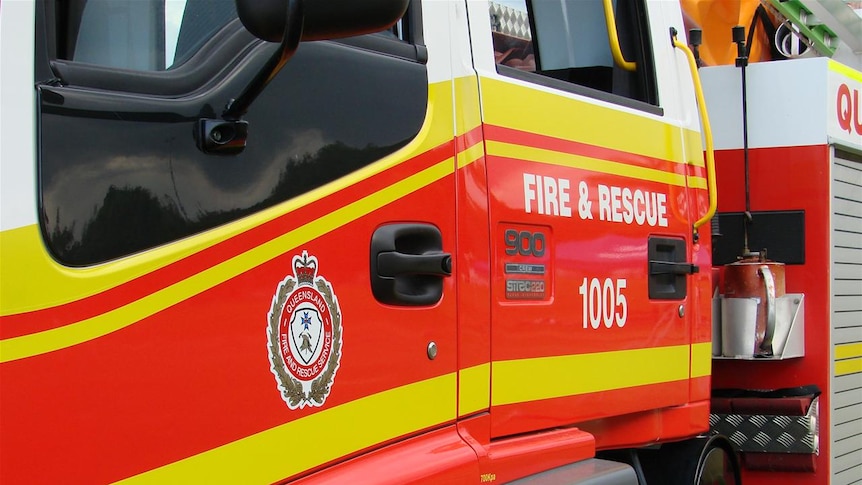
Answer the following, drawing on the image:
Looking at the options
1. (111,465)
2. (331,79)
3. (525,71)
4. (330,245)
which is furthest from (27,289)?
(525,71)

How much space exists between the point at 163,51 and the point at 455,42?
2.75ft

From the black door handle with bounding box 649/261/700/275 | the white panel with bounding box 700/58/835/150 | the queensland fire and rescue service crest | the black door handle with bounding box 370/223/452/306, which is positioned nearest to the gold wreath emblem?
the queensland fire and rescue service crest

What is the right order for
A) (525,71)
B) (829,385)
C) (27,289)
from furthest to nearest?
(829,385) → (525,71) → (27,289)

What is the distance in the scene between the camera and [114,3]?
1852mm

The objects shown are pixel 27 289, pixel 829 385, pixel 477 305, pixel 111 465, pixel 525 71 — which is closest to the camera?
pixel 27 289

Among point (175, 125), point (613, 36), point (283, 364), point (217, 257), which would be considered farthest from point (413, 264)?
point (613, 36)

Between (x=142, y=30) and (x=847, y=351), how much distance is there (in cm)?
335

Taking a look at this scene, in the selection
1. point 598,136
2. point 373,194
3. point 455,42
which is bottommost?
point 373,194

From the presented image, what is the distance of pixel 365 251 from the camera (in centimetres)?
219

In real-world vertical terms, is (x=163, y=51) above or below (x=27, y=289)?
above

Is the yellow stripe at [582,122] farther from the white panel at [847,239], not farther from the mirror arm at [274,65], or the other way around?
the white panel at [847,239]

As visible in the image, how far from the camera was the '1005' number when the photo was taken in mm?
2914

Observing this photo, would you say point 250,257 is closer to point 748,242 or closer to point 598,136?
point 598,136

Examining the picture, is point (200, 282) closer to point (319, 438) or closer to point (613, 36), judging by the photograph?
point (319, 438)
